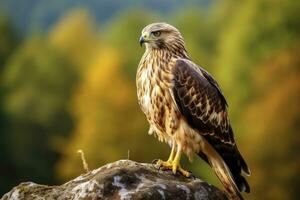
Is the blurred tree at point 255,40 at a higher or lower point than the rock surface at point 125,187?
lower

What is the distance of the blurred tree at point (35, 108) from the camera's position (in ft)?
178

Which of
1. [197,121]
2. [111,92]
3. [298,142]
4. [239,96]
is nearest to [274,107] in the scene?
[298,142]

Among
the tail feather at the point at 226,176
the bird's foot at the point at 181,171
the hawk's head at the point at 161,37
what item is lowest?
the tail feather at the point at 226,176

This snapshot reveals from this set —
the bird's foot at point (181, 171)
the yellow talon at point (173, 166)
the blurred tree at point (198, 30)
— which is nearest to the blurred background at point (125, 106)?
the blurred tree at point (198, 30)

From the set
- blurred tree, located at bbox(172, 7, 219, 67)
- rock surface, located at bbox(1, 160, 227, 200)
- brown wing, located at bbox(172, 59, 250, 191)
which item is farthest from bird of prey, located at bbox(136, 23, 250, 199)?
blurred tree, located at bbox(172, 7, 219, 67)

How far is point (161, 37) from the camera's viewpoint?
1647 cm

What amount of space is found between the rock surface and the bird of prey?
3.85ft

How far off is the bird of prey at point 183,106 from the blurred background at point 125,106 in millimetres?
25146

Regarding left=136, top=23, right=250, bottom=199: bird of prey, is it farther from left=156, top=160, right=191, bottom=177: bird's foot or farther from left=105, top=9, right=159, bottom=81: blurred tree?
left=105, top=9, right=159, bottom=81: blurred tree

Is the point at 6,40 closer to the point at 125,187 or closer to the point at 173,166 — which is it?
the point at 173,166

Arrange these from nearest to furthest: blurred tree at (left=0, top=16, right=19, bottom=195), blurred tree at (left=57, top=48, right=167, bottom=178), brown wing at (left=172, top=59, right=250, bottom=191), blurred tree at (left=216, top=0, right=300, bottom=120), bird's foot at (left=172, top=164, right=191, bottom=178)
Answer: bird's foot at (left=172, top=164, right=191, bottom=178) → brown wing at (left=172, top=59, right=250, bottom=191) → blurred tree at (left=57, top=48, right=167, bottom=178) → blurred tree at (left=216, top=0, right=300, bottom=120) → blurred tree at (left=0, top=16, right=19, bottom=195)

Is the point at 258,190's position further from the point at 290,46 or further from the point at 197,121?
the point at 197,121

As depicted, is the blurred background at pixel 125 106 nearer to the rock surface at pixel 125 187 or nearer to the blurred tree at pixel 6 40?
the blurred tree at pixel 6 40

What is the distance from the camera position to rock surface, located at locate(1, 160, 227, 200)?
13961 mm
